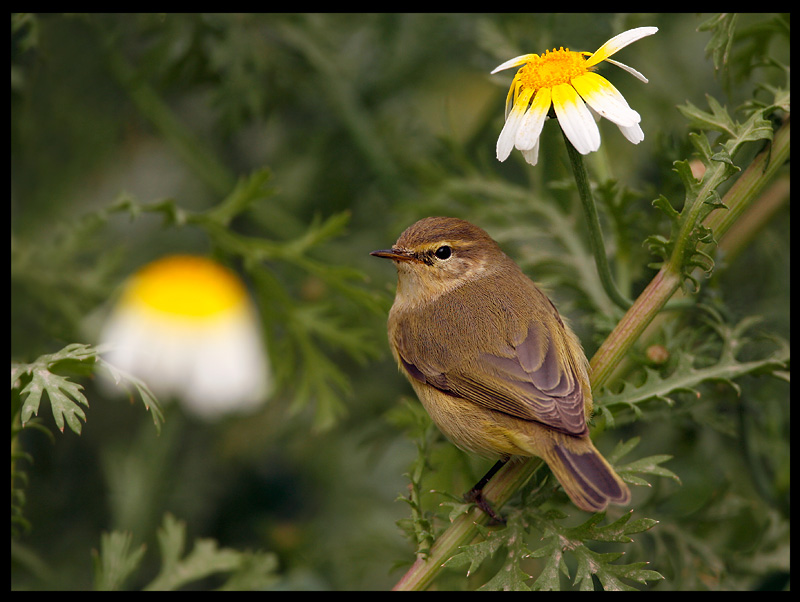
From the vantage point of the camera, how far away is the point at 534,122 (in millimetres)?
1613

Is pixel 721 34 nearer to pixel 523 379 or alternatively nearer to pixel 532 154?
pixel 532 154

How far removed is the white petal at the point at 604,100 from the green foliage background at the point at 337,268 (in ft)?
1.15

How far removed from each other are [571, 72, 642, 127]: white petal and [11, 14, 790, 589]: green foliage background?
35 cm

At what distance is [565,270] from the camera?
2.59m

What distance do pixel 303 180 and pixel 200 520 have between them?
A: 149 cm

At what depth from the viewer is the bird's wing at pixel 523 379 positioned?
6.26ft

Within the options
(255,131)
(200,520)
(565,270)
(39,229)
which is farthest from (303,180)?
(200,520)

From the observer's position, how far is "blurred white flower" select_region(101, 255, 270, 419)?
2.85m

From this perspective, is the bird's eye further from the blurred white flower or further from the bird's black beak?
the blurred white flower

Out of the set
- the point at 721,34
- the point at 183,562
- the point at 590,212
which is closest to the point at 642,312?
the point at 590,212

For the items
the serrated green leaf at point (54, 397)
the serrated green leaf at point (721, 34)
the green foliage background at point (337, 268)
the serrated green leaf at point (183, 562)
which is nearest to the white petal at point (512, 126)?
the green foliage background at point (337, 268)

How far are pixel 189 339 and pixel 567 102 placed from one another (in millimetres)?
1837

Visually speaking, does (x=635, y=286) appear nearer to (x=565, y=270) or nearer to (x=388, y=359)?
(x=565, y=270)

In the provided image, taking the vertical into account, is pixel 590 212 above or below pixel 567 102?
below
